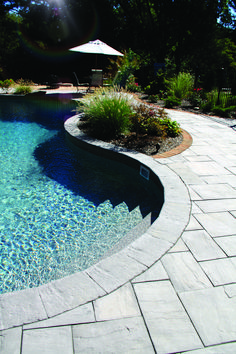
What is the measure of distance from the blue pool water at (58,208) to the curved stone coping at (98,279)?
582 millimetres

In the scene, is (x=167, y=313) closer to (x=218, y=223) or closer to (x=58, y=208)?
(x=218, y=223)

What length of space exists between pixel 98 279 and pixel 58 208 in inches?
73.1

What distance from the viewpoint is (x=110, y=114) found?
5.67 m

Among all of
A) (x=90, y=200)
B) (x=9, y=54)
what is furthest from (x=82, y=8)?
(x=90, y=200)

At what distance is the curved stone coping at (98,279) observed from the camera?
1.84 m

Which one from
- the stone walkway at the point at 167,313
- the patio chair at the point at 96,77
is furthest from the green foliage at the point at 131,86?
the stone walkway at the point at 167,313

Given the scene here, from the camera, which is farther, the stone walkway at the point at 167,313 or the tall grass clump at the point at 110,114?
the tall grass clump at the point at 110,114

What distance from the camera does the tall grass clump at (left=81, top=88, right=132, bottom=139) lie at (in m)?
5.68

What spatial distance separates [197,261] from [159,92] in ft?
30.7

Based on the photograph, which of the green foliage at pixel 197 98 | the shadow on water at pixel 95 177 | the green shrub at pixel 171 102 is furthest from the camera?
the green foliage at pixel 197 98

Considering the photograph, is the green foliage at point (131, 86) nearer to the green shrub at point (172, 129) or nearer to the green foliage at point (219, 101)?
the green foliage at point (219, 101)

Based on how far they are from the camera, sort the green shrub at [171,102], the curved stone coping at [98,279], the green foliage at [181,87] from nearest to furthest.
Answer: the curved stone coping at [98,279], the green shrub at [171,102], the green foliage at [181,87]

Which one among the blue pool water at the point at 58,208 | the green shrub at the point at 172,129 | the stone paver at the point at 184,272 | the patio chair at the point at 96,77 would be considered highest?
the patio chair at the point at 96,77

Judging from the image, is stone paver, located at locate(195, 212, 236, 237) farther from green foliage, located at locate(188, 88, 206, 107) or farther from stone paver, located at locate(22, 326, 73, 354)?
green foliage, located at locate(188, 88, 206, 107)
